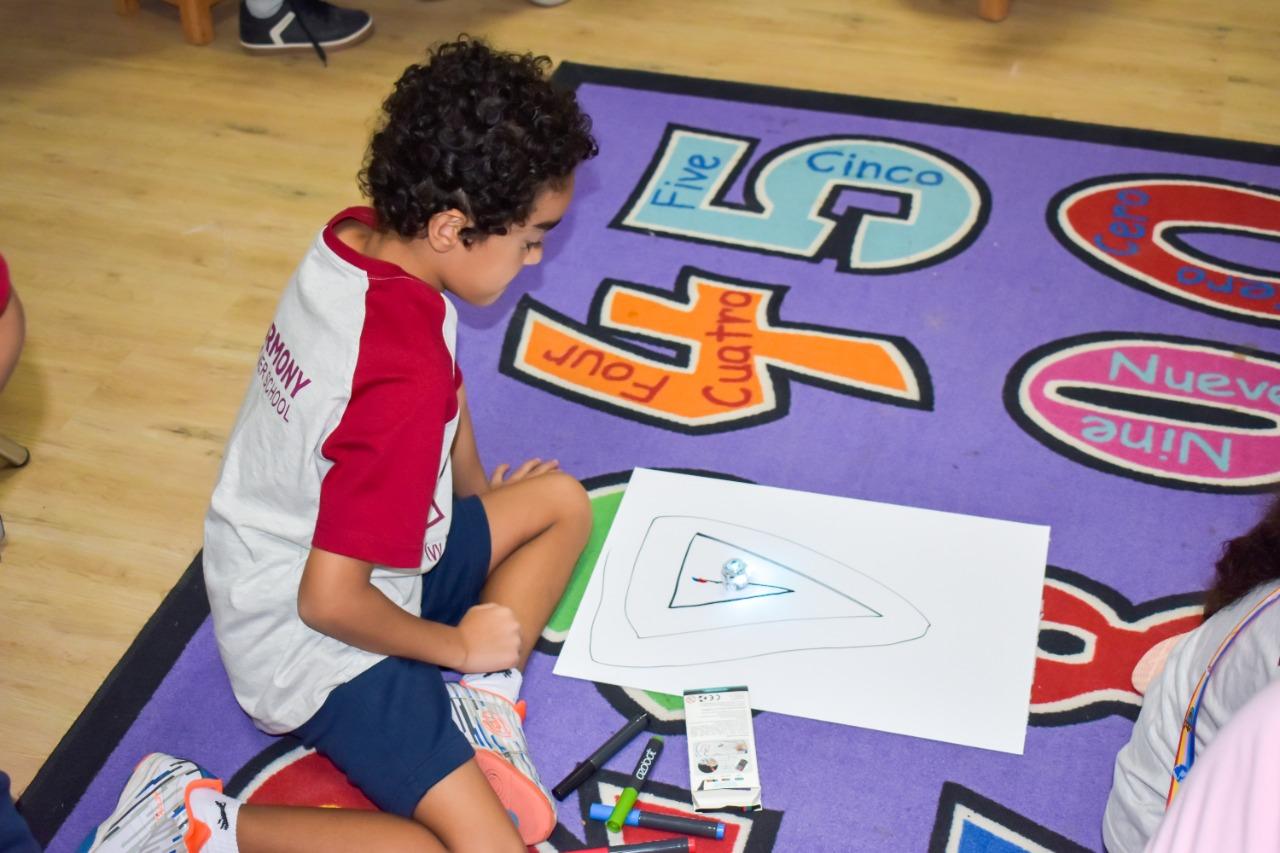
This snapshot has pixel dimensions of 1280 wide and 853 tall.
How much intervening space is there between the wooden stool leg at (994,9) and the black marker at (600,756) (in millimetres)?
1560

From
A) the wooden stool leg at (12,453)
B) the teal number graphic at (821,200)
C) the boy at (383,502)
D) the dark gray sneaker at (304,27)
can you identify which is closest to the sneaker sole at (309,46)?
the dark gray sneaker at (304,27)

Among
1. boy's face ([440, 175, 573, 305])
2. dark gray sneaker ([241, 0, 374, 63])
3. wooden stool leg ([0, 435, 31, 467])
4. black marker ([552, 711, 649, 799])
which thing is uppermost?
boy's face ([440, 175, 573, 305])

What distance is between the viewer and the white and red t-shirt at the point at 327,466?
112 cm

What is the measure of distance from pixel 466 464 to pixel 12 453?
1.95 feet

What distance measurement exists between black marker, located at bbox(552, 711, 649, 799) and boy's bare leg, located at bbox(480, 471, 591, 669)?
0.40ft

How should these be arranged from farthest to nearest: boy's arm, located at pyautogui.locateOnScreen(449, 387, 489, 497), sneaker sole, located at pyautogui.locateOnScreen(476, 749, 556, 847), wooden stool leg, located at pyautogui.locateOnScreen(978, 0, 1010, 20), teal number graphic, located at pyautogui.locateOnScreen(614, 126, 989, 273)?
wooden stool leg, located at pyautogui.locateOnScreen(978, 0, 1010, 20) → teal number graphic, located at pyautogui.locateOnScreen(614, 126, 989, 273) → boy's arm, located at pyautogui.locateOnScreen(449, 387, 489, 497) → sneaker sole, located at pyautogui.locateOnScreen(476, 749, 556, 847)

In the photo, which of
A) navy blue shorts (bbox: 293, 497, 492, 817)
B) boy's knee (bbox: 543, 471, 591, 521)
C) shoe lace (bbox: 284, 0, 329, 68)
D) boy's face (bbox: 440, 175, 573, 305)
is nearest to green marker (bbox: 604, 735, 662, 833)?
navy blue shorts (bbox: 293, 497, 492, 817)

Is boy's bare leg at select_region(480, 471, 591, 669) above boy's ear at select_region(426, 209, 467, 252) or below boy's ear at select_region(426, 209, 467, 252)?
below

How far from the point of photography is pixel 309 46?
2.45 meters

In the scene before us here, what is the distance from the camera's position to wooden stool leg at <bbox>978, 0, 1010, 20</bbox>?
7.81 ft

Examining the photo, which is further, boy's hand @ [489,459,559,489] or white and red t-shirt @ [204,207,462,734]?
boy's hand @ [489,459,559,489]

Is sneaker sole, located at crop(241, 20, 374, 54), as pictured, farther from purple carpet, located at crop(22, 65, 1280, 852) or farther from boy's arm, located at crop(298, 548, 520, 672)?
boy's arm, located at crop(298, 548, 520, 672)

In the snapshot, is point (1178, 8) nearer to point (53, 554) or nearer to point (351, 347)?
point (351, 347)

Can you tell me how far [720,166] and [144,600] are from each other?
1.04 m
